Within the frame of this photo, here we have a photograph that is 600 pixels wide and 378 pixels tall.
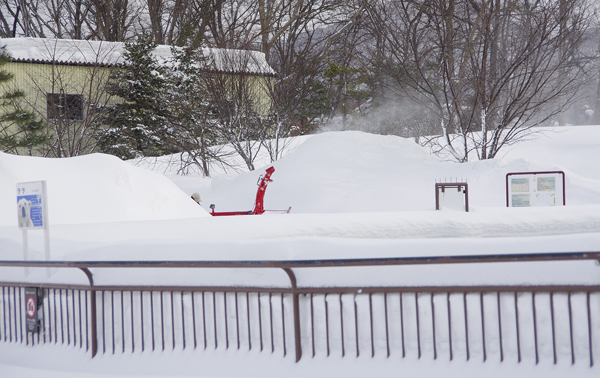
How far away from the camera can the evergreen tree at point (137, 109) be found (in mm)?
21281

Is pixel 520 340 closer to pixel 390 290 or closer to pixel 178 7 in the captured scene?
pixel 390 290

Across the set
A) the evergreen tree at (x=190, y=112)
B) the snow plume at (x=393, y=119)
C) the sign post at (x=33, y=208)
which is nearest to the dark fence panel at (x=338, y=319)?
the sign post at (x=33, y=208)

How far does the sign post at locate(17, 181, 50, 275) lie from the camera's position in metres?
4.96

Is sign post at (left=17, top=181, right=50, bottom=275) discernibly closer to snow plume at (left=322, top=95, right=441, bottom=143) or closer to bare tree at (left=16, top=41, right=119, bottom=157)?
bare tree at (left=16, top=41, right=119, bottom=157)

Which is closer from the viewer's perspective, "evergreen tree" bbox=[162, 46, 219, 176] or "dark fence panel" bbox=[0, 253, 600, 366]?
"dark fence panel" bbox=[0, 253, 600, 366]

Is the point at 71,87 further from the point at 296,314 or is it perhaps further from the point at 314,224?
the point at 296,314

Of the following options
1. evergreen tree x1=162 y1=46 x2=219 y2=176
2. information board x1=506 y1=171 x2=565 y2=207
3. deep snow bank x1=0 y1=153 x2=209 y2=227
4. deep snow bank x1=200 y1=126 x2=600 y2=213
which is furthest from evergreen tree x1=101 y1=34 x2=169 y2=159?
→ information board x1=506 y1=171 x2=565 y2=207

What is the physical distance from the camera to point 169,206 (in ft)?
29.6

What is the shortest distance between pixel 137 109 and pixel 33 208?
59.2ft

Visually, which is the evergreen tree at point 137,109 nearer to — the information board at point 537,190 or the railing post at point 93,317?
the information board at point 537,190

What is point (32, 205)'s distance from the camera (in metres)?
5.09

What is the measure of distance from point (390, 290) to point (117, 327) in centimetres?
265

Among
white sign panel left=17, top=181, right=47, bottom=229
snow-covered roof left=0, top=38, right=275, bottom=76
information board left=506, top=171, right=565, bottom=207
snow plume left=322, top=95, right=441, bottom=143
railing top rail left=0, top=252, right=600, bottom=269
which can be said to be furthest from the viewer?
snow plume left=322, top=95, right=441, bottom=143

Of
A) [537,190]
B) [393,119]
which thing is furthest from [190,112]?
[537,190]
